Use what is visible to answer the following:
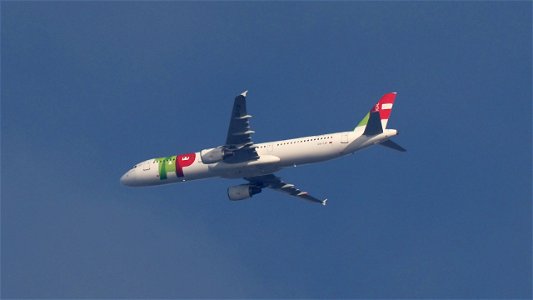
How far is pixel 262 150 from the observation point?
349 feet

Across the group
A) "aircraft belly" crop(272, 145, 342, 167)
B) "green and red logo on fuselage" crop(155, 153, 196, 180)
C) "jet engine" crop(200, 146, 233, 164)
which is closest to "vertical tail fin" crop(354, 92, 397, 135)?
"aircraft belly" crop(272, 145, 342, 167)

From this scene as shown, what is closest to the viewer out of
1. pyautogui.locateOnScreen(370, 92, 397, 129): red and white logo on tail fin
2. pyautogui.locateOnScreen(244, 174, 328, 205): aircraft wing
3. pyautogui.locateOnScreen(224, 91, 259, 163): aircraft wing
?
pyautogui.locateOnScreen(224, 91, 259, 163): aircraft wing

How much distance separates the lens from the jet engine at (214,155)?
4121 inches

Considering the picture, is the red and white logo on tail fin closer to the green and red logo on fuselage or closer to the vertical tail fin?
the vertical tail fin

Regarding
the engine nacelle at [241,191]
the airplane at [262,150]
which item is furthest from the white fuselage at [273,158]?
the engine nacelle at [241,191]

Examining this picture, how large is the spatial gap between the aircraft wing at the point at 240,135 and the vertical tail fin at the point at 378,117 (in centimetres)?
992

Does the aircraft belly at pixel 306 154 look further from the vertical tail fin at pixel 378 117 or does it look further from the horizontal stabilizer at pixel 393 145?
the horizontal stabilizer at pixel 393 145

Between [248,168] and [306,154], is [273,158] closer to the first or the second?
[248,168]

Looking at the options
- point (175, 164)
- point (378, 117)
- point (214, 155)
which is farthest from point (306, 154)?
point (175, 164)

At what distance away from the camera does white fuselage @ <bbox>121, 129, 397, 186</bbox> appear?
340ft

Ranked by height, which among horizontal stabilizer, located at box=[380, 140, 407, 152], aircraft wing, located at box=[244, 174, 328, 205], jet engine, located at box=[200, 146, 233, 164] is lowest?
horizontal stabilizer, located at box=[380, 140, 407, 152]

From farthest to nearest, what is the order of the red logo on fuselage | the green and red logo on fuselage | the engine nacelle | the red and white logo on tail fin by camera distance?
the engine nacelle
the green and red logo on fuselage
the red logo on fuselage
the red and white logo on tail fin

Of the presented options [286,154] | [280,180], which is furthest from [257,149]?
[280,180]

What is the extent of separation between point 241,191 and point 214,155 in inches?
414
